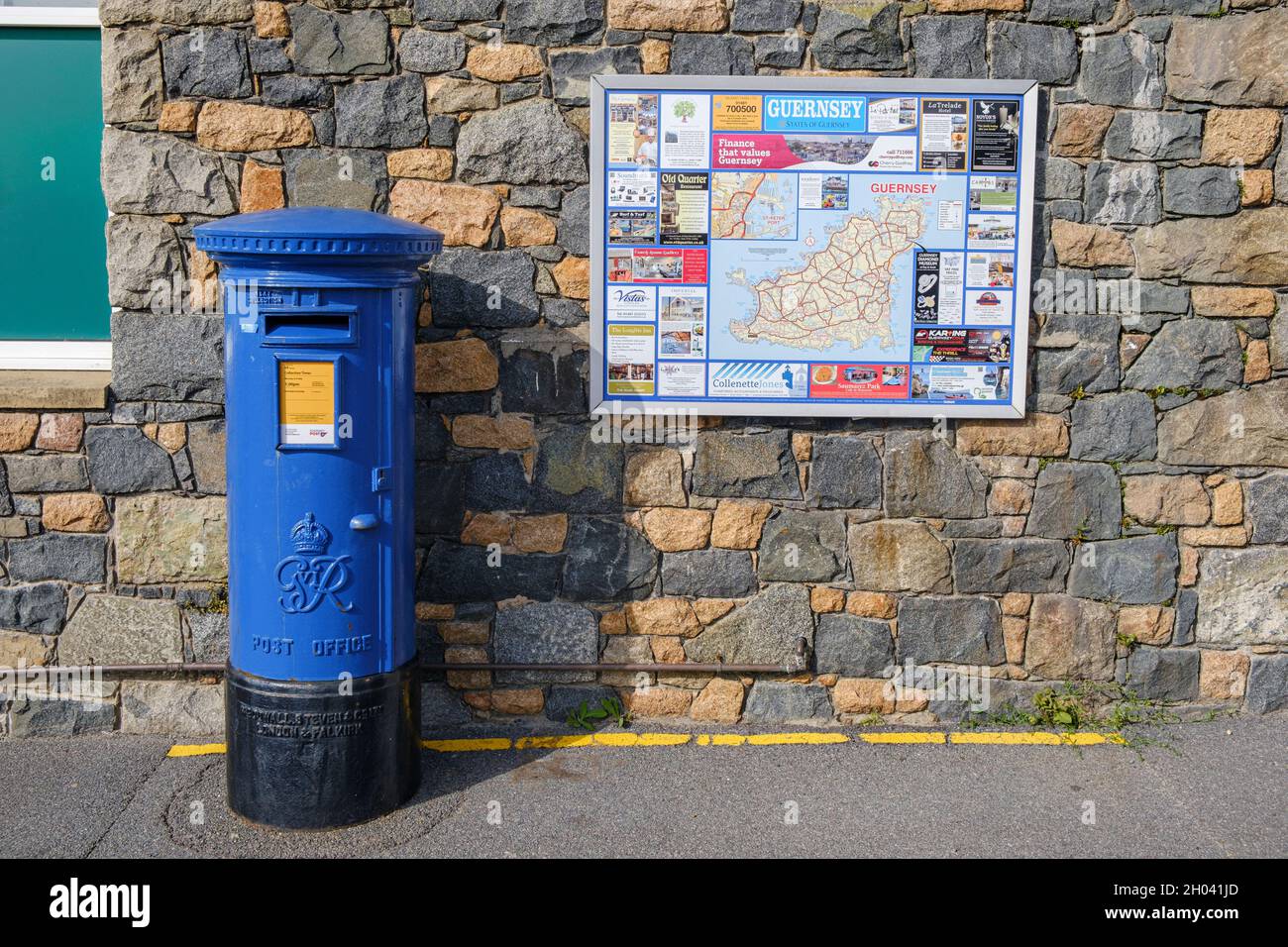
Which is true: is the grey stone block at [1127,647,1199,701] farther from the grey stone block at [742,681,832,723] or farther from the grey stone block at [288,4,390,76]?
the grey stone block at [288,4,390,76]

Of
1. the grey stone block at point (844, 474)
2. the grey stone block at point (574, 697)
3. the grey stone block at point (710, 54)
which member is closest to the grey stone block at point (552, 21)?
the grey stone block at point (710, 54)

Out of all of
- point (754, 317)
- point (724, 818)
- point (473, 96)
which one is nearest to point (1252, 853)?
point (724, 818)

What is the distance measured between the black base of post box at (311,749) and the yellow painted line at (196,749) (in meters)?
0.64

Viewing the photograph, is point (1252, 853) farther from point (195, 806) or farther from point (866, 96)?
point (195, 806)

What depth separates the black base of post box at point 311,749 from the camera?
4.62m

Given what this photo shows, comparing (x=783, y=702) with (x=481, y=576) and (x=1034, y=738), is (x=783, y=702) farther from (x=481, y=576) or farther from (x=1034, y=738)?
(x=481, y=576)

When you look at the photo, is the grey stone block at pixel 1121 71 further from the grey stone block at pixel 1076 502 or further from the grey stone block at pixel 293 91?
the grey stone block at pixel 293 91

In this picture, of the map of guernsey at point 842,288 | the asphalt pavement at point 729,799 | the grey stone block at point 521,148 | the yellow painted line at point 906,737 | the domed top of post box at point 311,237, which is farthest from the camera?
the yellow painted line at point 906,737

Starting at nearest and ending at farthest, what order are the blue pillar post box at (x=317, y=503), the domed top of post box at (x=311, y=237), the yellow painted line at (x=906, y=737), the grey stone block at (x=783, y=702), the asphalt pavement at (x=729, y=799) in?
Answer: the domed top of post box at (x=311, y=237) < the blue pillar post box at (x=317, y=503) < the asphalt pavement at (x=729, y=799) < the yellow painted line at (x=906, y=737) < the grey stone block at (x=783, y=702)

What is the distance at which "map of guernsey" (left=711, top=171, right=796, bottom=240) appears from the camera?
5.35 metres

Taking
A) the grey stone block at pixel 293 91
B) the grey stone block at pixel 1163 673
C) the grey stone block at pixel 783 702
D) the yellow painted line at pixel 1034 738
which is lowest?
the yellow painted line at pixel 1034 738

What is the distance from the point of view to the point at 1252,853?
454 cm

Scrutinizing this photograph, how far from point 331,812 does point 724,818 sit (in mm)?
1453

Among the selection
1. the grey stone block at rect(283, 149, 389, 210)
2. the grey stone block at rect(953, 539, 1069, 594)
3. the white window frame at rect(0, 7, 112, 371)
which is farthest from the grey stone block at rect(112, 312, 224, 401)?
the grey stone block at rect(953, 539, 1069, 594)
